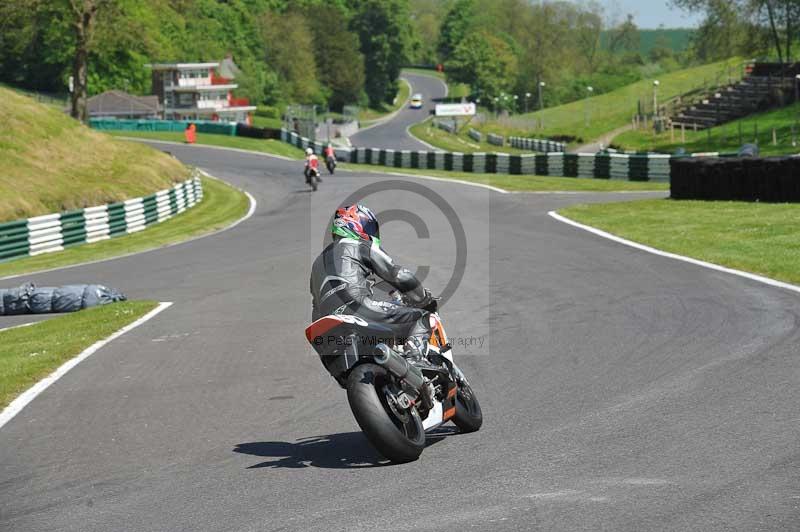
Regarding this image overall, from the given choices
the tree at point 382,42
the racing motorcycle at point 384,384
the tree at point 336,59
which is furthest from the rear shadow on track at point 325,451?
the tree at point 382,42

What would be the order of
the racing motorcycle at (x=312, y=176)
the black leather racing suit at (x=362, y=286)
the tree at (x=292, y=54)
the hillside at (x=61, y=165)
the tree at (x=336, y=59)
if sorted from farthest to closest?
1. the tree at (x=336, y=59)
2. the tree at (x=292, y=54)
3. the racing motorcycle at (x=312, y=176)
4. the hillside at (x=61, y=165)
5. the black leather racing suit at (x=362, y=286)

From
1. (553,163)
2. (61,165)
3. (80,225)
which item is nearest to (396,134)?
(553,163)

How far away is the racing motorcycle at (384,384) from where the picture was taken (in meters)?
7.27

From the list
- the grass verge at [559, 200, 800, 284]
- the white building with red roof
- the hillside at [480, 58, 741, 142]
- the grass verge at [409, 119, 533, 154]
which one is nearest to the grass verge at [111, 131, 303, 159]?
the grass verge at [409, 119, 533, 154]

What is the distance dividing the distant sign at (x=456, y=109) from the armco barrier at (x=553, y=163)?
2920 inches

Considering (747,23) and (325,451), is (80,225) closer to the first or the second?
(325,451)

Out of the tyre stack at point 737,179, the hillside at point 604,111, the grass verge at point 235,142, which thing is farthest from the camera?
the hillside at point 604,111

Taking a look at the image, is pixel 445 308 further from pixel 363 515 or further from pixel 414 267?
pixel 363 515

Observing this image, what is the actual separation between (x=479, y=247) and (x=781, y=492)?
15.8 m

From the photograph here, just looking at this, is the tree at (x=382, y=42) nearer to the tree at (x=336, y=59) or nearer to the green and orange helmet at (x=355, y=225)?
the tree at (x=336, y=59)

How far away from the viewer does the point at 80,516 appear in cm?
666

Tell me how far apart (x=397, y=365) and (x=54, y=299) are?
41.0ft

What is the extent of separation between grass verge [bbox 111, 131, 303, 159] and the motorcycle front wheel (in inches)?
2524

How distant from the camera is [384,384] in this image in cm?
757
